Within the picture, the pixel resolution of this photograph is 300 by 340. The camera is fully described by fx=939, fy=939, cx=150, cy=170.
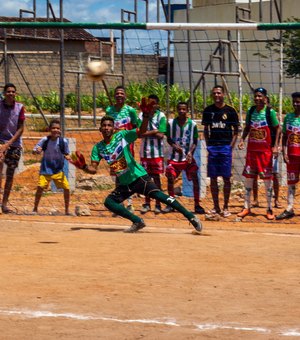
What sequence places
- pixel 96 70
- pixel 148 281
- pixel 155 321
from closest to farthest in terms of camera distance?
1. pixel 155 321
2. pixel 148 281
3. pixel 96 70

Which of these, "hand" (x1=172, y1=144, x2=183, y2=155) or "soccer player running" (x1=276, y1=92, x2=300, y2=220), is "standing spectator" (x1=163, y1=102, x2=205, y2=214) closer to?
"hand" (x1=172, y1=144, x2=183, y2=155)

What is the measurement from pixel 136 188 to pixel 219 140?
8.90ft

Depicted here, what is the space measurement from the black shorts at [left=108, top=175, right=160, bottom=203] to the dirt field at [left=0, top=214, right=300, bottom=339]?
18.7 inches

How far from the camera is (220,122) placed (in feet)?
46.6

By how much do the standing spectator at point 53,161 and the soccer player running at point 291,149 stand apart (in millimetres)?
3330

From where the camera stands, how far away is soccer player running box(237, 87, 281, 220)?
547 inches

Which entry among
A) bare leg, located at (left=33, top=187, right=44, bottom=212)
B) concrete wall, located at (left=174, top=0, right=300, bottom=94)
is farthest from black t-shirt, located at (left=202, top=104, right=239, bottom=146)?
concrete wall, located at (left=174, top=0, right=300, bottom=94)

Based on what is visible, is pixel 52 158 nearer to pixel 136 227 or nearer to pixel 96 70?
pixel 96 70

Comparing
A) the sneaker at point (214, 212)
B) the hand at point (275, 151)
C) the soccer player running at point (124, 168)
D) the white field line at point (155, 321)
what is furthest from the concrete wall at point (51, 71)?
the white field line at point (155, 321)

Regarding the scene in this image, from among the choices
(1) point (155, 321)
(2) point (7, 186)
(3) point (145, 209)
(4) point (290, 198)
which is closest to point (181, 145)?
(3) point (145, 209)

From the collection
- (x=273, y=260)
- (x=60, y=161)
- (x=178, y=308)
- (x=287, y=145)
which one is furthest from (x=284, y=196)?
(x=178, y=308)

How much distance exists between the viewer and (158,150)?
1491 centimetres

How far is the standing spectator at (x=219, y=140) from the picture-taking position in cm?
1420

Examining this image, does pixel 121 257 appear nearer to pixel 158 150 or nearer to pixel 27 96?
pixel 158 150
